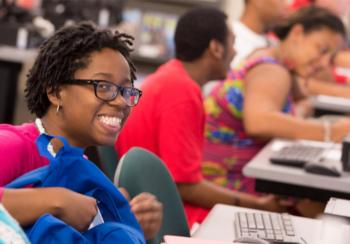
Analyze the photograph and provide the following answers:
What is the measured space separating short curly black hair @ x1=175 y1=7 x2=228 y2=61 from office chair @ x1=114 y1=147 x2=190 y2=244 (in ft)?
2.58

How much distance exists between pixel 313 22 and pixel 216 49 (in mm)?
735

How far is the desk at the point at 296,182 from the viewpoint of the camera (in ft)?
8.81

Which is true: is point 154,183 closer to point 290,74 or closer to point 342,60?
point 290,74

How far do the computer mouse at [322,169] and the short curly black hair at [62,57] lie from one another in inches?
43.0

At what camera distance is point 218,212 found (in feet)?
7.39

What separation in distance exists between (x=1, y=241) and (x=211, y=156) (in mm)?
2097

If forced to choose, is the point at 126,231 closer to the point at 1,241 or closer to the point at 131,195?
the point at 1,241

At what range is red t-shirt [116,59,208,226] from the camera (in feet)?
8.38

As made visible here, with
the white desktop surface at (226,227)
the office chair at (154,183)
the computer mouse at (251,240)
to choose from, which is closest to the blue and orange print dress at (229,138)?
the white desktop surface at (226,227)

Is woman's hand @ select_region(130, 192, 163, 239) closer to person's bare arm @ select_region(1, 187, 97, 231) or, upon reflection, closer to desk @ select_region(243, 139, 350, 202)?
person's bare arm @ select_region(1, 187, 97, 231)

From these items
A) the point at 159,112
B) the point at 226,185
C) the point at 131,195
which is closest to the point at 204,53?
the point at 159,112

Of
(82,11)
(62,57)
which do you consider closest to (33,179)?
(62,57)

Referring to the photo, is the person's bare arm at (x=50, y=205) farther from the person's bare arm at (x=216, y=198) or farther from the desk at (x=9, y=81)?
the desk at (x=9, y=81)

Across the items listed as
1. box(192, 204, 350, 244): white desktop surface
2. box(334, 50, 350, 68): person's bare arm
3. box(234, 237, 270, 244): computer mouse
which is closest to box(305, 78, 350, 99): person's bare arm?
box(334, 50, 350, 68): person's bare arm
